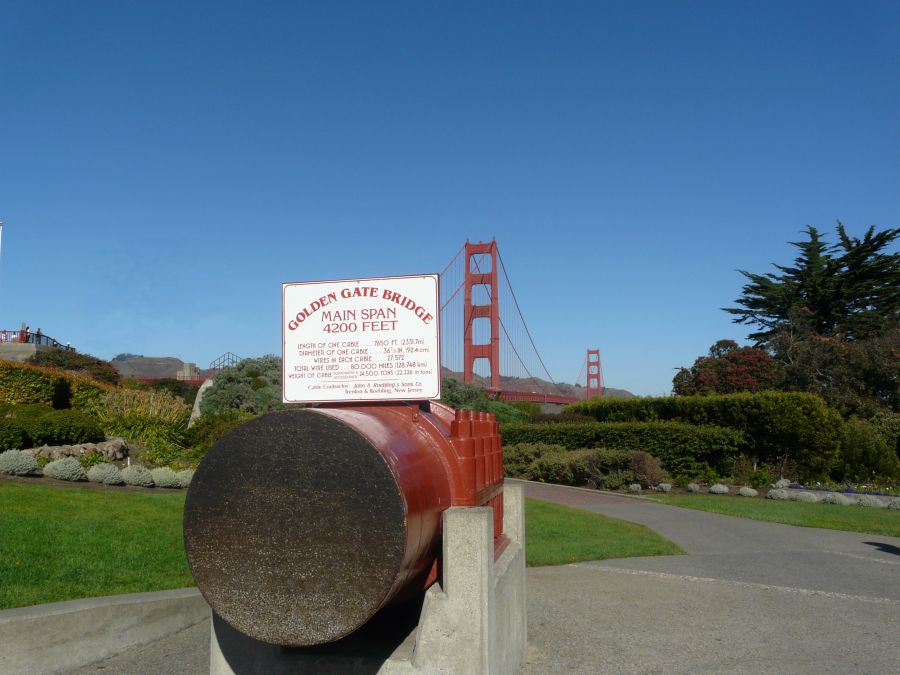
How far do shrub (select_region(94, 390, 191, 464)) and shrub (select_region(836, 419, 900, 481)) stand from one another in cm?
1650

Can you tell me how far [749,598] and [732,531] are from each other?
5.04 meters

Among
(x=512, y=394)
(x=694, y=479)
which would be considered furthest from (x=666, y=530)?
(x=512, y=394)

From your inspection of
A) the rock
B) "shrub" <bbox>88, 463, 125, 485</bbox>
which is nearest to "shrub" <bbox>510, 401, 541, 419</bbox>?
the rock

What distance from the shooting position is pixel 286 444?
2.88 m

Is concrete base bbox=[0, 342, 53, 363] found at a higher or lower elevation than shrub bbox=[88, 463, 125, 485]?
higher

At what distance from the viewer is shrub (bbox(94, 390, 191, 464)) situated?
14.6 meters

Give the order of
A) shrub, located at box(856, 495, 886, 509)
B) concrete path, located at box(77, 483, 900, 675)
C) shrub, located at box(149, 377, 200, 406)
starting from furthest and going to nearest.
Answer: shrub, located at box(149, 377, 200, 406)
shrub, located at box(856, 495, 886, 509)
concrete path, located at box(77, 483, 900, 675)

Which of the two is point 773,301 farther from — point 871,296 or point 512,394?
point 512,394

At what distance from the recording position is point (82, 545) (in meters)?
6.62

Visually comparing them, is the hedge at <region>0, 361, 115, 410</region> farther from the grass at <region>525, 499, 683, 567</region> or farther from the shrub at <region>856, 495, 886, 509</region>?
the shrub at <region>856, 495, 886, 509</region>

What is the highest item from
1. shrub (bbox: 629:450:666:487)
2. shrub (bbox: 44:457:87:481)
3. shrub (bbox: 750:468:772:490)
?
shrub (bbox: 44:457:87:481)

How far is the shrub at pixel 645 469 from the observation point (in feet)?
59.2

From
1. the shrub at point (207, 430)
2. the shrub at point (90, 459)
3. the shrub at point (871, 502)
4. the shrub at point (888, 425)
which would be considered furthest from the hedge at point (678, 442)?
the shrub at point (90, 459)

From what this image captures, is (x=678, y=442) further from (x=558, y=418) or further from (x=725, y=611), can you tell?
(x=725, y=611)
